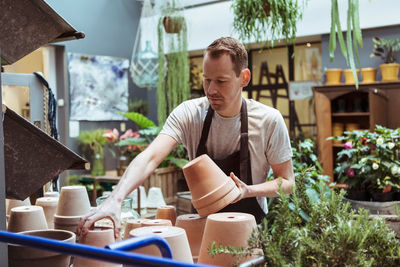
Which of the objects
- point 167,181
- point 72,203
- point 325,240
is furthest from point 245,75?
point 167,181

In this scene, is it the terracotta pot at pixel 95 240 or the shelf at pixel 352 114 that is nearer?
the terracotta pot at pixel 95 240

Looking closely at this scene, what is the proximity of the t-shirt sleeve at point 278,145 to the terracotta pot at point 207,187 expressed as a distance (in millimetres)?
560

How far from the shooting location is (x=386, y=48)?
5797mm

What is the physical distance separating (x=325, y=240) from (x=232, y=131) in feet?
3.43

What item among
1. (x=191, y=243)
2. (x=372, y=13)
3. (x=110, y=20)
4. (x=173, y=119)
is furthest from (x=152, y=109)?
(x=191, y=243)

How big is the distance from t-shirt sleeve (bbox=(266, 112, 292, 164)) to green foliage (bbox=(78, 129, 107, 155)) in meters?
4.68

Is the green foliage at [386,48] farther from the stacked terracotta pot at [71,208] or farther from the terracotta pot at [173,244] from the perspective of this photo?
the terracotta pot at [173,244]

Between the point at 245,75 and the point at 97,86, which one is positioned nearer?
the point at 245,75

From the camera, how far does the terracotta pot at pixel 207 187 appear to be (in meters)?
1.28

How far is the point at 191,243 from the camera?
1.30m

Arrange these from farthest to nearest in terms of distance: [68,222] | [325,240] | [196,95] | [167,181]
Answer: [196,95] → [167,181] → [68,222] → [325,240]

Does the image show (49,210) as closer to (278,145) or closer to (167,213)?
(167,213)

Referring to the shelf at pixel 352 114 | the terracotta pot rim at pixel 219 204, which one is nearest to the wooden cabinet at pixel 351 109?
the shelf at pixel 352 114

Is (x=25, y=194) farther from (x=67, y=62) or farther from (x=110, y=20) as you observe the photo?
(x=110, y=20)
